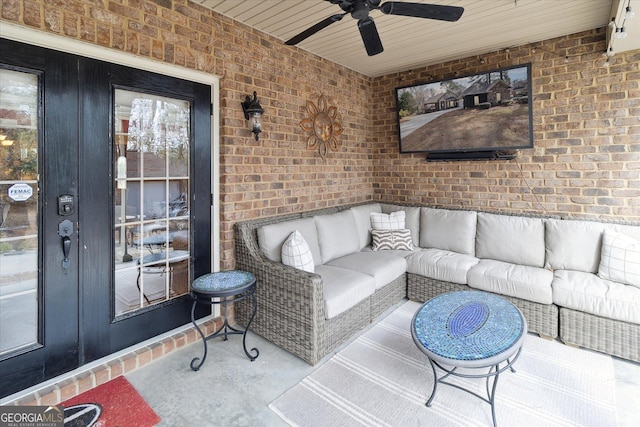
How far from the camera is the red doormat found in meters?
1.88

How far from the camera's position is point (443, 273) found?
11.2 feet

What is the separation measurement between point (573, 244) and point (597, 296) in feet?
2.23

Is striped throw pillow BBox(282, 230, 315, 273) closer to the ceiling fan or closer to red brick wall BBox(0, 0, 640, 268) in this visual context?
red brick wall BBox(0, 0, 640, 268)

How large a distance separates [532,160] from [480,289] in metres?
1.63

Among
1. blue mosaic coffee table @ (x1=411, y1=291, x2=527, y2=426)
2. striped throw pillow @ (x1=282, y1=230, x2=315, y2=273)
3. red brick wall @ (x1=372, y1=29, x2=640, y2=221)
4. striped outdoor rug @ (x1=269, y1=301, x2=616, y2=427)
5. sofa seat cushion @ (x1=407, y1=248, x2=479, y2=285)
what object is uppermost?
red brick wall @ (x1=372, y1=29, x2=640, y2=221)

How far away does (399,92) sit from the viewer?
439 cm

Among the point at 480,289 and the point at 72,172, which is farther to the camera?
the point at 480,289

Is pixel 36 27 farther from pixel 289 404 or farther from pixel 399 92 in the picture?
pixel 399 92

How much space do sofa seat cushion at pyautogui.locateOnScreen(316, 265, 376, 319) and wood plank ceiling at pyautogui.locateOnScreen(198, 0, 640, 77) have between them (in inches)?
90.0

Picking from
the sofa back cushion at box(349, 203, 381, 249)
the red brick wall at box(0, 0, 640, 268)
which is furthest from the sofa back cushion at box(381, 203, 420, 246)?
the sofa back cushion at box(349, 203, 381, 249)

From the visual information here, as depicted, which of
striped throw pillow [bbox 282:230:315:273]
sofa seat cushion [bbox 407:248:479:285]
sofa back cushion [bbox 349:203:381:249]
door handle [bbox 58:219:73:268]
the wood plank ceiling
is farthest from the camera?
sofa back cushion [bbox 349:203:381:249]

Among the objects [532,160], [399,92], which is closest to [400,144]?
[399,92]

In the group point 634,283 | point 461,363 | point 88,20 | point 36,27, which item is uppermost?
point 88,20

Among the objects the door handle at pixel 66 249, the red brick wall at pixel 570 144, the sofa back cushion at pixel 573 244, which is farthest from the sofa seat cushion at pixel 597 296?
the door handle at pixel 66 249
